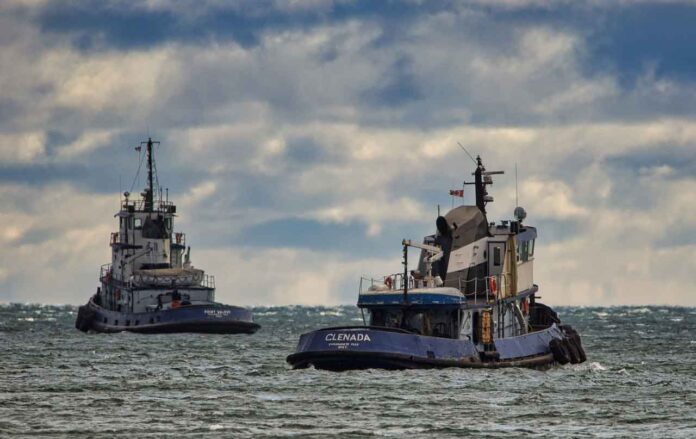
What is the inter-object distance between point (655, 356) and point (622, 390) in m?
23.0

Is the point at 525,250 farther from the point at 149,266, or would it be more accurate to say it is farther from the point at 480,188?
the point at 149,266

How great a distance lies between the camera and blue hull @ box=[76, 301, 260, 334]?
91125 mm


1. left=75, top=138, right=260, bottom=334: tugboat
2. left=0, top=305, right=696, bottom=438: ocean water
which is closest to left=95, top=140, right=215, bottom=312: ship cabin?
left=75, top=138, right=260, bottom=334: tugboat

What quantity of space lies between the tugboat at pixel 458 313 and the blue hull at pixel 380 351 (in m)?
0.03

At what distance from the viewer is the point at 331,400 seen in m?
41.9

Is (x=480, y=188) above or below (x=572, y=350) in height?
above

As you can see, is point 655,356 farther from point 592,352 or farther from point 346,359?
point 346,359

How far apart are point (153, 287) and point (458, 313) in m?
48.8

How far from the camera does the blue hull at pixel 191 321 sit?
3588 inches

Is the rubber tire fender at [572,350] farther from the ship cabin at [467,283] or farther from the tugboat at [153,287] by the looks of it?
the tugboat at [153,287]

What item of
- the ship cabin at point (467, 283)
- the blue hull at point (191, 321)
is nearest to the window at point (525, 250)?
the ship cabin at point (467, 283)

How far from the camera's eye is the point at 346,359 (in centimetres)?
4738

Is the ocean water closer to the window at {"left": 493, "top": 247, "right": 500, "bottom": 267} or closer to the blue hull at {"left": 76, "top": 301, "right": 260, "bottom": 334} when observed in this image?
the window at {"left": 493, "top": 247, "right": 500, "bottom": 267}

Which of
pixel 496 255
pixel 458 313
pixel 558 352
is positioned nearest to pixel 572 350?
pixel 558 352
